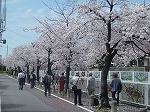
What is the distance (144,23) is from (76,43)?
458 inches

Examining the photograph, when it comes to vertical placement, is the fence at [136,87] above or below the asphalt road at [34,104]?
above

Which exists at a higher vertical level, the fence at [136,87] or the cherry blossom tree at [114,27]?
the cherry blossom tree at [114,27]

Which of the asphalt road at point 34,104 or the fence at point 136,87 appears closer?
the asphalt road at point 34,104

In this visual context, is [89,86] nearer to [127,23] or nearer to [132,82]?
[132,82]

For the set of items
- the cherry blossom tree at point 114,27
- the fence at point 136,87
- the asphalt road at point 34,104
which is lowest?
the asphalt road at point 34,104

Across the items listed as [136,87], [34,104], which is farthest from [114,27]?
[34,104]

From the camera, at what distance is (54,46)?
2844cm

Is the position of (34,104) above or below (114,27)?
below

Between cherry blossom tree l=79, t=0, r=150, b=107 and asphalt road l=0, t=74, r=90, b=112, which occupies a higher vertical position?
cherry blossom tree l=79, t=0, r=150, b=107

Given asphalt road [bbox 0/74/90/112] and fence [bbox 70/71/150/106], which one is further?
fence [bbox 70/71/150/106]

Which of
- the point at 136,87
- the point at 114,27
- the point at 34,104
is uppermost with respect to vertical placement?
the point at 114,27

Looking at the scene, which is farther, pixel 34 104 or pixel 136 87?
pixel 34 104

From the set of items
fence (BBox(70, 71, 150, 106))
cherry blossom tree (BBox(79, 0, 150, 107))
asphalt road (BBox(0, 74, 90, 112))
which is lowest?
asphalt road (BBox(0, 74, 90, 112))

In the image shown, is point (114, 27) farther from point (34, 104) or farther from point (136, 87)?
point (34, 104)
